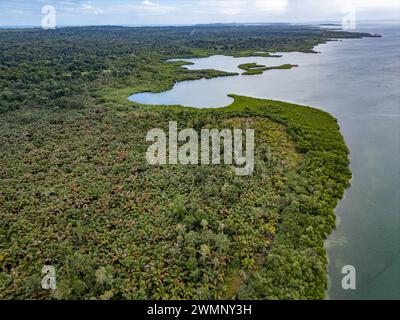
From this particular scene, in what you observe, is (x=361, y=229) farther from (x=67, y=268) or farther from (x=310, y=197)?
(x=67, y=268)

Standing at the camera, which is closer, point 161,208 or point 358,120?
point 161,208

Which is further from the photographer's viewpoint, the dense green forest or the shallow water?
the shallow water

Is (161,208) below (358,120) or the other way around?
below

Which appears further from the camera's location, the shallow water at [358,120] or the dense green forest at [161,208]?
the shallow water at [358,120]

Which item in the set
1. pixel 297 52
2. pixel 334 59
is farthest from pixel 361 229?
pixel 297 52
